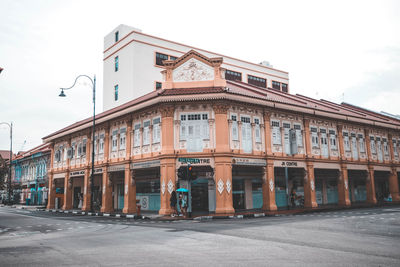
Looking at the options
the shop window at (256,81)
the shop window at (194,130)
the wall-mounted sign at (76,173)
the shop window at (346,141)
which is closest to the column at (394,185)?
the shop window at (346,141)

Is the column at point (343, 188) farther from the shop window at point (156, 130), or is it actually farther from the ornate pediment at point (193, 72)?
the shop window at point (156, 130)

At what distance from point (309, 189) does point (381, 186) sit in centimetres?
1676

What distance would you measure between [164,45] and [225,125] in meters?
18.3

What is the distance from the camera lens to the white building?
114ft

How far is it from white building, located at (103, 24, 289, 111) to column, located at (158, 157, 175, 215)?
14.7 metres

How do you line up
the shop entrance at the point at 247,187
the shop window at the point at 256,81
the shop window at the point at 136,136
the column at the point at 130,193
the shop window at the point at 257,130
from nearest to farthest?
the shop window at the point at 257,130 → the column at the point at 130,193 → the shop entrance at the point at 247,187 → the shop window at the point at 136,136 → the shop window at the point at 256,81

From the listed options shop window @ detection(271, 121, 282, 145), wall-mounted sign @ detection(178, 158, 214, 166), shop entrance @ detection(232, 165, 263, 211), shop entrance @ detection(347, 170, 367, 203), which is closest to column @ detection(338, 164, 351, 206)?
shop entrance @ detection(347, 170, 367, 203)

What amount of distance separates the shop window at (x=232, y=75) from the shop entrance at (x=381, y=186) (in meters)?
18.7

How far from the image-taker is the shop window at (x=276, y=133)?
2473 cm

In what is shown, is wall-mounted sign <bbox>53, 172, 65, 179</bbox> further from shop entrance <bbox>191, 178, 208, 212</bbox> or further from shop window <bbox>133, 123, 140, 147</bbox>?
shop entrance <bbox>191, 178, 208, 212</bbox>

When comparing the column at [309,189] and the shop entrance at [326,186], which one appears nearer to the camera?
the column at [309,189]

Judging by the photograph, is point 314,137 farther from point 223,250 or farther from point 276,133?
point 223,250

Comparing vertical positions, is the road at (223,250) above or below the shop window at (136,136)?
below

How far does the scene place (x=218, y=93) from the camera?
2156cm
